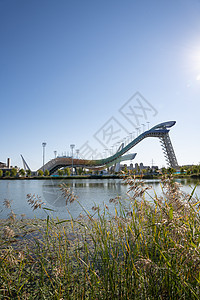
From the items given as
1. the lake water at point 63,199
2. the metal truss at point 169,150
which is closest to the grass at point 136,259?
the lake water at point 63,199

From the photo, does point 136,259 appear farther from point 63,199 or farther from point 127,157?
point 127,157

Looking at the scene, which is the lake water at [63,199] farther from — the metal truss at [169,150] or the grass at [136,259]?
the metal truss at [169,150]

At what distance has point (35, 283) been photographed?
2838 mm

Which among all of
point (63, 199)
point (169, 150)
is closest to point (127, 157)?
point (169, 150)

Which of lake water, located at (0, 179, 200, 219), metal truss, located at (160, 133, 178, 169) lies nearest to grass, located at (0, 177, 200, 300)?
lake water, located at (0, 179, 200, 219)

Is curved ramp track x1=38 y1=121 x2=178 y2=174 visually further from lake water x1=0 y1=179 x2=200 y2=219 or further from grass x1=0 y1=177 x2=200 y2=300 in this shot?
grass x1=0 y1=177 x2=200 y2=300

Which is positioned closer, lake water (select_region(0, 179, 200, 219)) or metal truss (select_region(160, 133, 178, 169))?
lake water (select_region(0, 179, 200, 219))

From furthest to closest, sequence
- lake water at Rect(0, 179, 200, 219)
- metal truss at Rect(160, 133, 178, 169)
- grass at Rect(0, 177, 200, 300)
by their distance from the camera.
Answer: metal truss at Rect(160, 133, 178, 169), lake water at Rect(0, 179, 200, 219), grass at Rect(0, 177, 200, 300)

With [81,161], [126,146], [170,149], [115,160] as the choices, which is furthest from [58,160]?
[170,149]

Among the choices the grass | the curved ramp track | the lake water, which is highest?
the curved ramp track

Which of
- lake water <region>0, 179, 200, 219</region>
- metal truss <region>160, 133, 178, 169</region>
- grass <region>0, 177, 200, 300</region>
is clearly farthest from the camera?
metal truss <region>160, 133, 178, 169</region>

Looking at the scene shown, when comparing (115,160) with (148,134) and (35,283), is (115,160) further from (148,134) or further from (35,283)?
(35,283)

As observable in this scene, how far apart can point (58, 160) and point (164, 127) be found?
2741cm

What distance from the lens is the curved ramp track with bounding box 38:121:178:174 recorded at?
39044 mm
